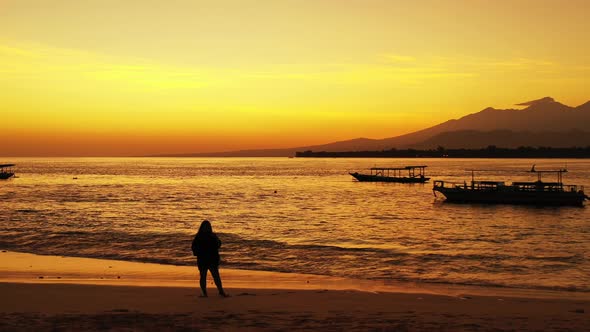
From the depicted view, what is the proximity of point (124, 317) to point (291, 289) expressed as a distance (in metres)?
6.25

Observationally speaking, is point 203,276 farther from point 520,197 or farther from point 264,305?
point 520,197

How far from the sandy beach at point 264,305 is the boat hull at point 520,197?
163 ft

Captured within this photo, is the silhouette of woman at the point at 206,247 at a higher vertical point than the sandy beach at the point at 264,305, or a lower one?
higher

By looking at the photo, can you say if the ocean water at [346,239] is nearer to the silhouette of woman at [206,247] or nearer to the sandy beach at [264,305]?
the sandy beach at [264,305]

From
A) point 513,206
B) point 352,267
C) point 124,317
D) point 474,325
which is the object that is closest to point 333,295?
point 474,325

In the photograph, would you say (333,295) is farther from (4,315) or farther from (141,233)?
(141,233)

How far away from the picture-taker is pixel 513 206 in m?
66.8

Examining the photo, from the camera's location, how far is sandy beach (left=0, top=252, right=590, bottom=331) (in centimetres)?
A: 1177

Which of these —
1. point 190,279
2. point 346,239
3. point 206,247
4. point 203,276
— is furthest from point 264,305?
point 346,239

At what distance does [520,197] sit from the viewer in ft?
214

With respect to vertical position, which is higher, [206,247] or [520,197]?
[206,247]

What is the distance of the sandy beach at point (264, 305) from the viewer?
11.8m

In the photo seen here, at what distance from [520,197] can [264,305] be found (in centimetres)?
5766

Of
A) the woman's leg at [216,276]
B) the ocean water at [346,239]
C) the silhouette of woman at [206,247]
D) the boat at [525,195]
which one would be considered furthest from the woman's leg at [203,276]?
the boat at [525,195]
